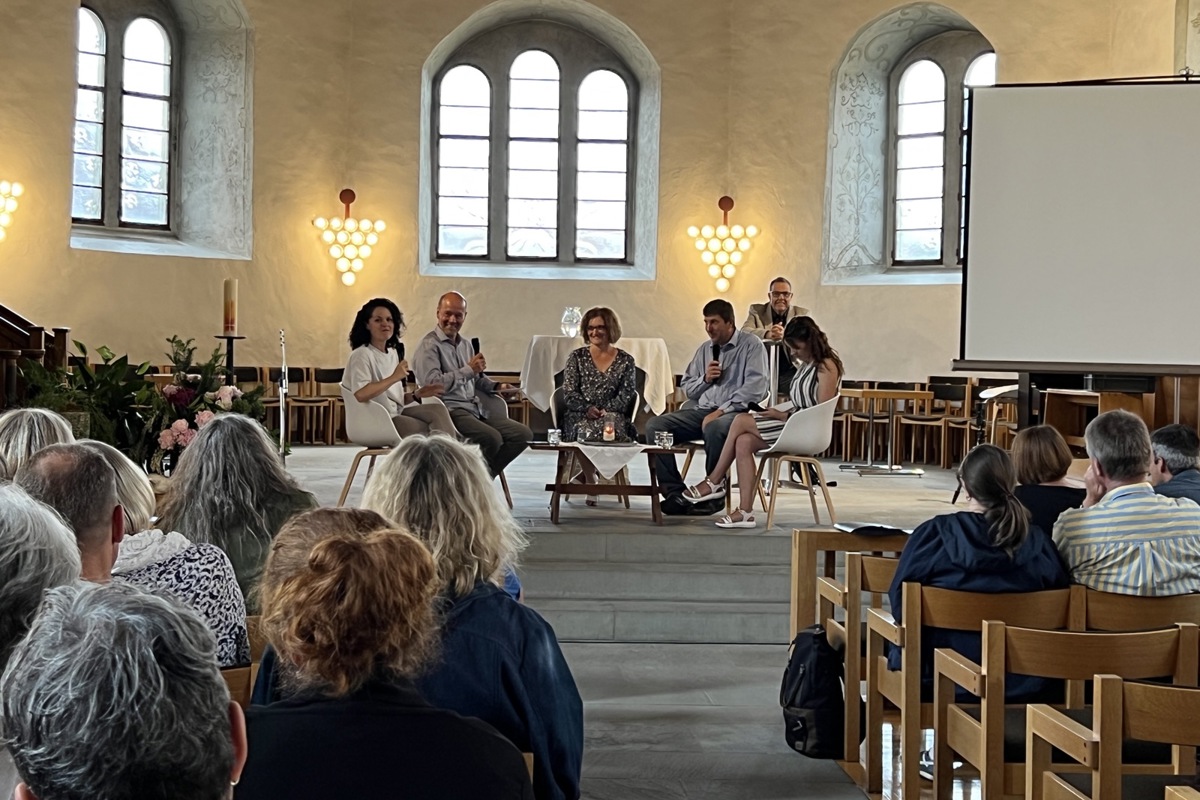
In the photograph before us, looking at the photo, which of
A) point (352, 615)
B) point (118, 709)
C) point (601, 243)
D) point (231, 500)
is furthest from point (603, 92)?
point (118, 709)

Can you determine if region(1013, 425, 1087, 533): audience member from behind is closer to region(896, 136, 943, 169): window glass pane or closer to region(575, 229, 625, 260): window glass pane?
region(896, 136, 943, 169): window glass pane

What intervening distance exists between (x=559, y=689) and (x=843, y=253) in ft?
34.9

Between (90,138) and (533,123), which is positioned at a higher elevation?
(533,123)

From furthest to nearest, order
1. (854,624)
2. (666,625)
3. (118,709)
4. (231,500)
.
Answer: (666,625) → (854,624) → (231,500) → (118,709)

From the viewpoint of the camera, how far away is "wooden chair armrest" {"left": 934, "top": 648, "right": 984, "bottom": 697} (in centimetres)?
264

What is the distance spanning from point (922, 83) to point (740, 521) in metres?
7.33

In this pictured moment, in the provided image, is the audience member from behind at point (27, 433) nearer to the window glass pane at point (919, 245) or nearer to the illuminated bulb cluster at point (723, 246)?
the illuminated bulb cluster at point (723, 246)

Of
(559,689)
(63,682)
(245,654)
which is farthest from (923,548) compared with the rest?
(63,682)

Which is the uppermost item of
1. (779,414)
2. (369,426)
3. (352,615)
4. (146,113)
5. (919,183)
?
(146,113)

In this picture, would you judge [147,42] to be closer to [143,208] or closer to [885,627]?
[143,208]

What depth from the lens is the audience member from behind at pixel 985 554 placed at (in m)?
3.23

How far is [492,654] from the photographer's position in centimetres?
215

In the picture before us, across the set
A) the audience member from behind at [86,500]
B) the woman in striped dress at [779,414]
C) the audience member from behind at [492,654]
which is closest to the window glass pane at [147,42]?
the woman in striped dress at [779,414]

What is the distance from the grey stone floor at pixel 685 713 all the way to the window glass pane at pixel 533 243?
5979mm
